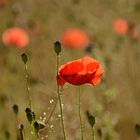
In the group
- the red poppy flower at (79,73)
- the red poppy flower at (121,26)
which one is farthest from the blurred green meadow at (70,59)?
the red poppy flower at (79,73)

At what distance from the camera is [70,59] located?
476cm

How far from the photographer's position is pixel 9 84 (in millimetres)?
4281

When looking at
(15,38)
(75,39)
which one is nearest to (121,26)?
(75,39)

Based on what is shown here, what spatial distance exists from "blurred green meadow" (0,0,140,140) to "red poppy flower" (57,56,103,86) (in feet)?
1.41

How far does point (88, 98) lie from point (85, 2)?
2.35 m

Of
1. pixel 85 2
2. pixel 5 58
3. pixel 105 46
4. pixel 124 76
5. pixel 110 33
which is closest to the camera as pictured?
pixel 124 76

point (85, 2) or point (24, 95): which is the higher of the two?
point (85, 2)

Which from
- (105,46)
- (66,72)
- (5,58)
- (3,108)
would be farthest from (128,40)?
(66,72)

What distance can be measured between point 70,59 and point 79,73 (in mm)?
2883

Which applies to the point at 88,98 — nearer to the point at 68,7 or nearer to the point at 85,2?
the point at 68,7

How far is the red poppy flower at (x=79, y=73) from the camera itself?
6.11 ft

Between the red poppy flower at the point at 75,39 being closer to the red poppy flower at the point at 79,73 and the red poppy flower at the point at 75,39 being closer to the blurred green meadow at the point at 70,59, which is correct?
the blurred green meadow at the point at 70,59

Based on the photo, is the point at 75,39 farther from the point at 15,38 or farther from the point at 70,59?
the point at 15,38

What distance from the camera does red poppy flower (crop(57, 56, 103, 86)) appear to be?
1.86 meters
